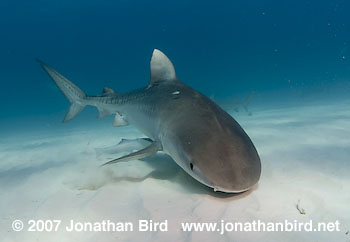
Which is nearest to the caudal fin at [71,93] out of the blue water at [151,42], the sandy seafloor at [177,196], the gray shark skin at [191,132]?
the gray shark skin at [191,132]

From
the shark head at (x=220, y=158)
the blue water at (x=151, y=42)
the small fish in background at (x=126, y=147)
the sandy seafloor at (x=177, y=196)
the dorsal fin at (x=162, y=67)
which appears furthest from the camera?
the blue water at (x=151, y=42)

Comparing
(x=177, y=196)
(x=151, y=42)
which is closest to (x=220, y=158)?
(x=177, y=196)

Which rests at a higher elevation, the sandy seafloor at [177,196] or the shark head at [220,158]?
the shark head at [220,158]

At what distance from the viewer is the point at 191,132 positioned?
271cm

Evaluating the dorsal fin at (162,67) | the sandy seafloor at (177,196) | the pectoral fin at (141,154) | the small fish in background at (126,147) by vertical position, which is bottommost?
the small fish in background at (126,147)

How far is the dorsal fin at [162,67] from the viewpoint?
458cm

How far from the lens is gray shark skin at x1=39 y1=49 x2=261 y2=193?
218 centimetres

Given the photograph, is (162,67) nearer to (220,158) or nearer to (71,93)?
(220,158)

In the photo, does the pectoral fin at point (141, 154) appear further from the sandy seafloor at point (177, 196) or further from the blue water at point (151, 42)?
the blue water at point (151, 42)

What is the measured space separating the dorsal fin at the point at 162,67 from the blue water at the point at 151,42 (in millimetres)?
62382

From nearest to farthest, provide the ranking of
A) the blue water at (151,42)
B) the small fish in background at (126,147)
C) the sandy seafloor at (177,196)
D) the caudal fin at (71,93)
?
1. the sandy seafloor at (177,196)
2. the small fish in background at (126,147)
3. the caudal fin at (71,93)
4. the blue water at (151,42)

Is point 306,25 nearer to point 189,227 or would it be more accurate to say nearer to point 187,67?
point 187,67

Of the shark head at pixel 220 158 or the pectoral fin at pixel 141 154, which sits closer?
the shark head at pixel 220 158

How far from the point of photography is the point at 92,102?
241 inches
